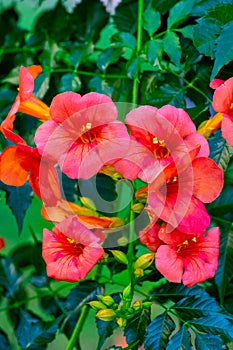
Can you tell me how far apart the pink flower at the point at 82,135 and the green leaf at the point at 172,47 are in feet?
0.99

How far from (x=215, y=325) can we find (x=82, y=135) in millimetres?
374

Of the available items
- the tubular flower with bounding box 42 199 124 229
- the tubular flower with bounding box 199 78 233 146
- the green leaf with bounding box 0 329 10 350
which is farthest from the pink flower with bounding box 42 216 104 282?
the green leaf with bounding box 0 329 10 350

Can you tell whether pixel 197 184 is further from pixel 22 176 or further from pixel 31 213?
pixel 31 213

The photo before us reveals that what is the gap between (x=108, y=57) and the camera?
5.20ft

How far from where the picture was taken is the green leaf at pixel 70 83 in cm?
160

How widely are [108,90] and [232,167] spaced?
13.7 inches

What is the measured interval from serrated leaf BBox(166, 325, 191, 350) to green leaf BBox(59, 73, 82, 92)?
2.02ft

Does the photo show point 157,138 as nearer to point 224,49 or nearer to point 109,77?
point 224,49

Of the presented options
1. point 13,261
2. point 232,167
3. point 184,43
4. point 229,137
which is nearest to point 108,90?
point 184,43

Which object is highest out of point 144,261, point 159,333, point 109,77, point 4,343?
point 109,77

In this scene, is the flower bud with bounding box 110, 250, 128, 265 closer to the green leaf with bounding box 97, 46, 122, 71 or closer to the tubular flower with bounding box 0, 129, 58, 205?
the tubular flower with bounding box 0, 129, 58, 205

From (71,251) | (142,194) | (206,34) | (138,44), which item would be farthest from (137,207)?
(138,44)

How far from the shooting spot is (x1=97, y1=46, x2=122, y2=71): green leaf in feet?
5.18

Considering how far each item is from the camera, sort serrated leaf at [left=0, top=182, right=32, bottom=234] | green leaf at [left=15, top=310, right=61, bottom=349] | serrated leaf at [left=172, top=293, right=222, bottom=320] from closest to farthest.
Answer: serrated leaf at [left=172, top=293, right=222, bottom=320], serrated leaf at [left=0, top=182, right=32, bottom=234], green leaf at [left=15, top=310, right=61, bottom=349]
